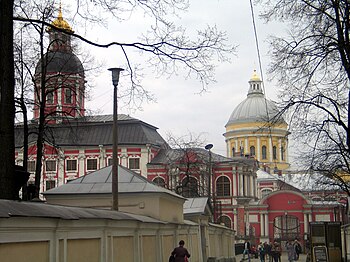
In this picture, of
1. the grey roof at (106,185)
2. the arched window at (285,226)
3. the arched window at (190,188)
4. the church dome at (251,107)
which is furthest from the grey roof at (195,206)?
the church dome at (251,107)

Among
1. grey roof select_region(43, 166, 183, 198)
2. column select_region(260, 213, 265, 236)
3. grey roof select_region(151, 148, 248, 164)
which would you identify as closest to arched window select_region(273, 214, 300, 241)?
column select_region(260, 213, 265, 236)

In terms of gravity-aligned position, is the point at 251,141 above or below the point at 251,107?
Answer: below

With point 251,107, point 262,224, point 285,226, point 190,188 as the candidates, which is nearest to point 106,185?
point 190,188

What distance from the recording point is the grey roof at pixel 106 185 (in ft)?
79.3

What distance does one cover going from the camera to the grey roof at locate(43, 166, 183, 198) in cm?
2417

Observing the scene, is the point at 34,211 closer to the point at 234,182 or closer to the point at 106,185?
the point at 106,185

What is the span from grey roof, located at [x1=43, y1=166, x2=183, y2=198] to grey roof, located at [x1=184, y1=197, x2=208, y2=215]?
8254 millimetres

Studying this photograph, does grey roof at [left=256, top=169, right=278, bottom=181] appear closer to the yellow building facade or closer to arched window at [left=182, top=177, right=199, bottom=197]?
the yellow building facade

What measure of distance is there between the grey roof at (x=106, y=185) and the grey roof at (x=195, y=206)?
27.1 feet

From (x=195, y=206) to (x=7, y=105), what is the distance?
23263 mm

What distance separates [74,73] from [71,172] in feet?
171

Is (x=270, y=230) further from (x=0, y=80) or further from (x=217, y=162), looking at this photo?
(x=0, y=80)

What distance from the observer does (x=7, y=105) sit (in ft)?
43.8

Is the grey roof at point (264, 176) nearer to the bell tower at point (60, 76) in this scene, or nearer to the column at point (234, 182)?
the column at point (234, 182)
